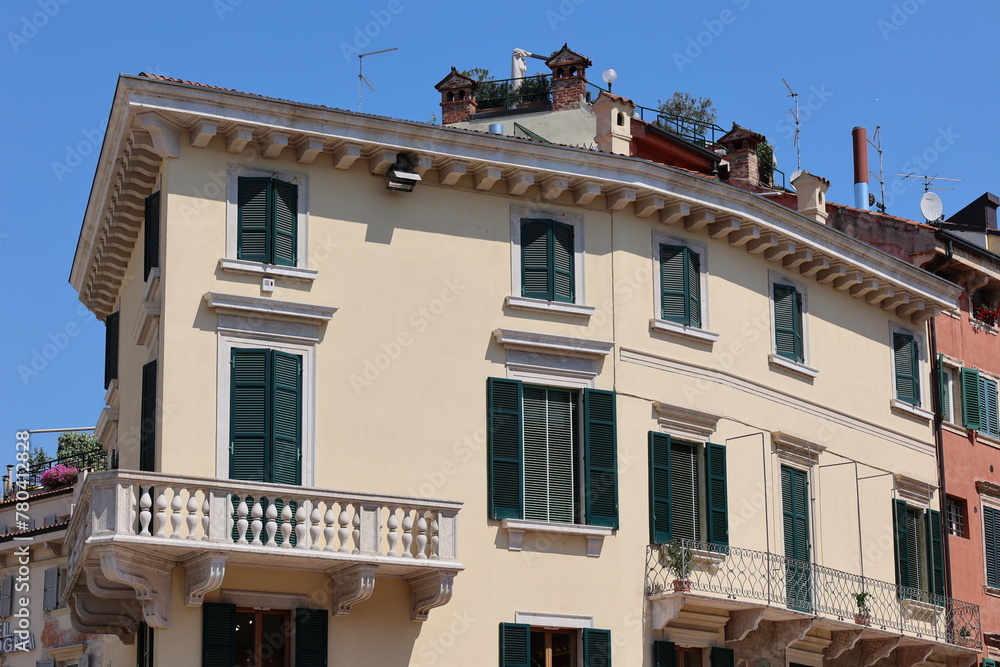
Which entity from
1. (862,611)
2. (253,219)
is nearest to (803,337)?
(862,611)

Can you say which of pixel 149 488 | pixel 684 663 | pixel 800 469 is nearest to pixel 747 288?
pixel 800 469

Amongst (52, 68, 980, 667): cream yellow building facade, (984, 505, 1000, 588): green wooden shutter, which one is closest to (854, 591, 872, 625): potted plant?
(52, 68, 980, 667): cream yellow building facade

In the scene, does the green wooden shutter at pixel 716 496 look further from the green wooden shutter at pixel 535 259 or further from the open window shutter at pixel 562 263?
the green wooden shutter at pixel 535 259

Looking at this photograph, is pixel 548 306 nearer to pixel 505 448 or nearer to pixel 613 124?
pixel 505 448

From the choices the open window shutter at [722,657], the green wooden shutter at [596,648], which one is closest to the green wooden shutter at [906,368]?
the open window shutter at [722,657]

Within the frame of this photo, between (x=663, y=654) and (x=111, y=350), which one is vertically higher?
(x=111, y=350)

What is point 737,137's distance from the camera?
37125 mm

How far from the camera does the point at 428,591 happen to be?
23.8 metres

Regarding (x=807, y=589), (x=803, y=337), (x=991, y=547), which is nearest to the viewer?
(x=807, y=589)

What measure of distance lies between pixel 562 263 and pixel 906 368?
31.3 feet

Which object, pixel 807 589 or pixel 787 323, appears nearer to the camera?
Result: pixel 807 589

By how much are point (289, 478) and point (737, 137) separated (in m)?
16.8

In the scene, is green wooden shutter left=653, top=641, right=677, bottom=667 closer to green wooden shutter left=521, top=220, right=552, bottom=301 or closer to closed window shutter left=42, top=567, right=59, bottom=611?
green wooden shutter left=521, top=220, right=552, bottom=301

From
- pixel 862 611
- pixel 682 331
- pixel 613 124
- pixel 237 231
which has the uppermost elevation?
pixel 613 124
